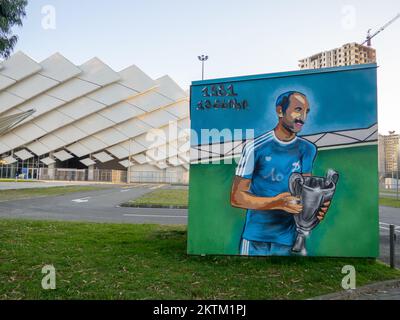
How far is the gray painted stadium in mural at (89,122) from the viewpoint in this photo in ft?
190

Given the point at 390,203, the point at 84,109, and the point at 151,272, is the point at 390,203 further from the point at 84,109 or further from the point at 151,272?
the point at 84,109

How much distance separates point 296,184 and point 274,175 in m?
0.45

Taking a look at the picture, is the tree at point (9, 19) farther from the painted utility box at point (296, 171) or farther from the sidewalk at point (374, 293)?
the sidewalk at point (374, 293)

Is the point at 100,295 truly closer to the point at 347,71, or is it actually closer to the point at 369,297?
the point at 369,297

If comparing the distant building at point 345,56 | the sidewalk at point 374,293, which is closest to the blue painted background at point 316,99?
the sidewalk at point 374,293

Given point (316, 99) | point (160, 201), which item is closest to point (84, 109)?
point (160, 201)

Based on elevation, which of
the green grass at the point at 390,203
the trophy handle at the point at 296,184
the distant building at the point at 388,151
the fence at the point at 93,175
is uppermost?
the distant building at the point at 388,151

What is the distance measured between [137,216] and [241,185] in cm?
831

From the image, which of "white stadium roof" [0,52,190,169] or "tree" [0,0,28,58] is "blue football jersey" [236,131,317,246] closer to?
"tree" [0,0,28,58]

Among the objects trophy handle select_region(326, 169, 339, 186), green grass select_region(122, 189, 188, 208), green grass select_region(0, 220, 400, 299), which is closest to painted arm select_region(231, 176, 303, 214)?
trophy handle select_region(326, 169, 339, 186)

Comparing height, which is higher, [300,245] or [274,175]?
[274,175]

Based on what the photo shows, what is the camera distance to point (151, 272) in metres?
5.72

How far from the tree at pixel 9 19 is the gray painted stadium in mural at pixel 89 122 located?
160 feet
